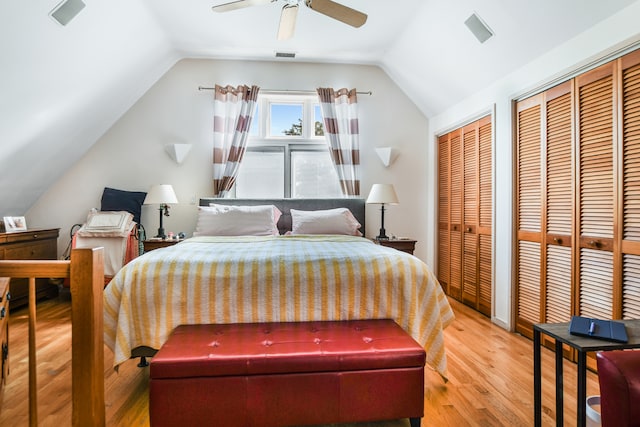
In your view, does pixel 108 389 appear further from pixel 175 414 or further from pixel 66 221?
pixel 66 221

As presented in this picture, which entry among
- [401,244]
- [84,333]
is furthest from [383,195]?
[84,333]

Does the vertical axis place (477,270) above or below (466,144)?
below

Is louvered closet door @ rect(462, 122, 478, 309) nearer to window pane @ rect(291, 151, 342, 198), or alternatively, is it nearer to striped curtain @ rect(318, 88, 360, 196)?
striped curtain @ rect(318, 88, 360, 196)

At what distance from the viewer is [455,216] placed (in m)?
4.24

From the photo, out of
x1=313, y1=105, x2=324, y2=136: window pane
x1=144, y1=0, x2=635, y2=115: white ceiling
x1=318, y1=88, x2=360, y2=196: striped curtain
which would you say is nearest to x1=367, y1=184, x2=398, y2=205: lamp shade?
x1=318, y1=88, x2=360, y2=196: striped curtain

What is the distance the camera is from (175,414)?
1.61 metres

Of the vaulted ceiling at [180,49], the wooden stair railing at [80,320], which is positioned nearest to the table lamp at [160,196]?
the vaulted ceiling at [180,49]

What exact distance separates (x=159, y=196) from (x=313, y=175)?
70.8 inches

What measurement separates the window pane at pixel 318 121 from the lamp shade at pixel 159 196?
1.90 meters

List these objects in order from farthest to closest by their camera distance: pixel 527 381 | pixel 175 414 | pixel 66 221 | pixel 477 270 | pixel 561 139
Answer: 1. pixel 66 221
2. pixel 477 270
3. pixel 561 139
4. pixel 527 381
5. pixel 175 414

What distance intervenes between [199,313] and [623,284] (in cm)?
245

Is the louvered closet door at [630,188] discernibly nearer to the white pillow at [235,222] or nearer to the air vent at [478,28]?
the air vent at [478,28]

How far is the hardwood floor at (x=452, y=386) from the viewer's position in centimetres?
185

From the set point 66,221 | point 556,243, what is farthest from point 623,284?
point 66,221
